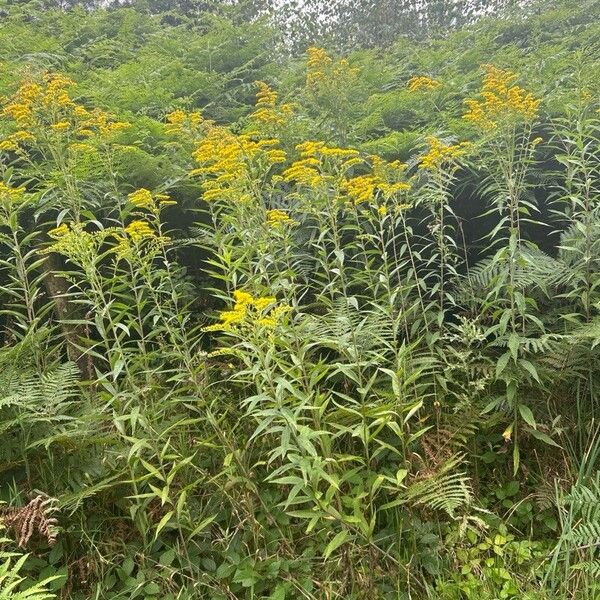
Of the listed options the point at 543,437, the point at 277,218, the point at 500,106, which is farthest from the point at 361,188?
the point at 543,437

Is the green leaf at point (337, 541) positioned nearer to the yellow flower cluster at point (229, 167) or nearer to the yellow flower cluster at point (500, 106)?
the yellow flower cluster at point (229, 167)

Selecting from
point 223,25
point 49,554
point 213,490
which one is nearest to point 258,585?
point 213,490

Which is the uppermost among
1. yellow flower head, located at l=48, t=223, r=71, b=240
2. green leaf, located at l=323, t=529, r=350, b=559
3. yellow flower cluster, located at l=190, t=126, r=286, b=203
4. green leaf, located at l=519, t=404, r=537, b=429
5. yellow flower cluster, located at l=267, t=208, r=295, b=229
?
yellow flower cluster, located at l=190, t=126, r=286, b=203

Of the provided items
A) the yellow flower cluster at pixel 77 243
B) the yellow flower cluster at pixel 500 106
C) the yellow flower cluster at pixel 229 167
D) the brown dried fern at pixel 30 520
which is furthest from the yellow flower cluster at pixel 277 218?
the brown dried fern at pixel 30 520

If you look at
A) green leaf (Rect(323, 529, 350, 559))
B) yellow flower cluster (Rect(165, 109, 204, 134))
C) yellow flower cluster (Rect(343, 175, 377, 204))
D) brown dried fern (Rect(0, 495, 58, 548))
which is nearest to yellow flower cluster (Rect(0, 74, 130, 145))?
yellow flower cluster (Rect(165, 109, 204, 134))

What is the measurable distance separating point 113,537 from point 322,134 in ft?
8.87

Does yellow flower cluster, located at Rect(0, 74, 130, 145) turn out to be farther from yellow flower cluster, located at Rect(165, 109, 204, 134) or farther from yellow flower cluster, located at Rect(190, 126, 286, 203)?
yellow flower cluster, located at Rect(190, 126, 286, 203)

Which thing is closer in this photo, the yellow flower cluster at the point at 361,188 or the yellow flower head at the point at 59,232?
the yellow flower head at the point at 59,232

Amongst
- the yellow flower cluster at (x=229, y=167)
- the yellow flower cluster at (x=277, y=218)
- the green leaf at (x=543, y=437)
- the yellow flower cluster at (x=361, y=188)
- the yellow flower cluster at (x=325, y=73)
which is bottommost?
the green leaf at (x=543, y=437)

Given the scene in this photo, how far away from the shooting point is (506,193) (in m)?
2.51

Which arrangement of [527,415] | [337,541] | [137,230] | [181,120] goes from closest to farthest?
1. [337,541]
2. [137,230]
3. [527,415]
4. [181,120]

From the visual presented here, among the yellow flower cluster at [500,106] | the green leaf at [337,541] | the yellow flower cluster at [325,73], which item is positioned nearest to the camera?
the green leaf at [337,541]

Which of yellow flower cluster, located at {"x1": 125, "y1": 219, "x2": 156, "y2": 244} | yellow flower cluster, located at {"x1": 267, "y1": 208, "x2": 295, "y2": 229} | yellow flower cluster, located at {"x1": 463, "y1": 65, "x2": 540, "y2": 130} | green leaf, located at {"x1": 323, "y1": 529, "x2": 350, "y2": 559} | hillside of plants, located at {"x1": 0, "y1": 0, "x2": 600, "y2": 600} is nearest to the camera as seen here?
green leaf, located at {"x1": 323, "y1": 529, "x2": 350, "y2": 559}

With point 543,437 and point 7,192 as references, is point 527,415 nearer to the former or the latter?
point 543,437
